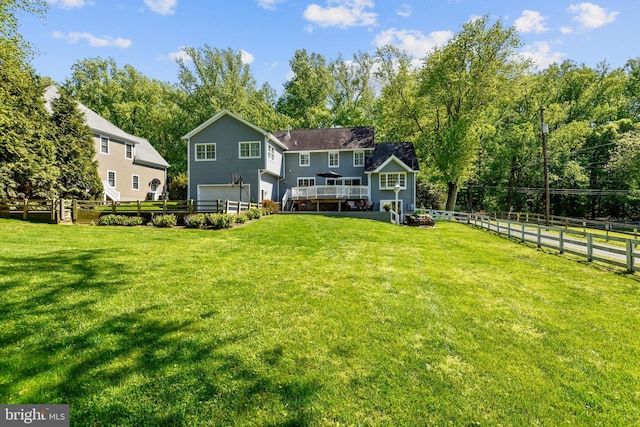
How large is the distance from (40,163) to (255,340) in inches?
752

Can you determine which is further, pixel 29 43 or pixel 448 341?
pixel 29 43

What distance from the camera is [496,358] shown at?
4.11 meters

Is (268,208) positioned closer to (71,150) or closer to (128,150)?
(71,150)

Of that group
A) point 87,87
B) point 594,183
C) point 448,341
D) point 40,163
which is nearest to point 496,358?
point 448,341

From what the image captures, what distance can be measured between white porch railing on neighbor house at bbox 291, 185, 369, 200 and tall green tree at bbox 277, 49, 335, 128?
57.0ft

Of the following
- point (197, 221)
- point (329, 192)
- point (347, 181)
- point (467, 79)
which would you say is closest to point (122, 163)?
point (197, 221)

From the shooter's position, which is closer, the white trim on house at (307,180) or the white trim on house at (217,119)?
the white trim on house at (217,119)

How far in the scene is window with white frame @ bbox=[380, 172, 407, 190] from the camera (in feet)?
84.4

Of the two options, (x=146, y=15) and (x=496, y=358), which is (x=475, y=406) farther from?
(x=146, y=15)

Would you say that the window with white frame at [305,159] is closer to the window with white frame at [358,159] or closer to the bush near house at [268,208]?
the window with white frame at [358,159]

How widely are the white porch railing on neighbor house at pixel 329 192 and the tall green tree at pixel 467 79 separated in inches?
338

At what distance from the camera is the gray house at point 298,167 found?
73.3 ft

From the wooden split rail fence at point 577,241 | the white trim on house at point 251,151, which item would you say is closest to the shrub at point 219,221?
the white trim on house at point 251,151

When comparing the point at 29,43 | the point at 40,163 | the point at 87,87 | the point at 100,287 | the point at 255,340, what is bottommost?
the point at 255,340
